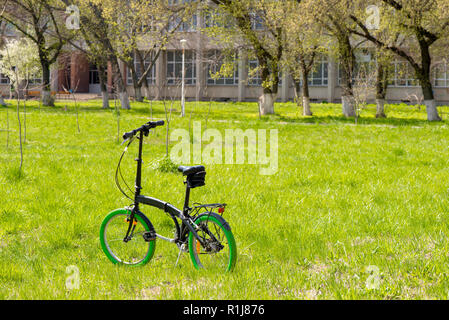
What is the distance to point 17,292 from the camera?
445 centimetres

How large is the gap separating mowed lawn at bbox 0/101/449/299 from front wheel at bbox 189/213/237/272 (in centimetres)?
14

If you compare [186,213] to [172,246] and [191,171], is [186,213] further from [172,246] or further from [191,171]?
[172,246]

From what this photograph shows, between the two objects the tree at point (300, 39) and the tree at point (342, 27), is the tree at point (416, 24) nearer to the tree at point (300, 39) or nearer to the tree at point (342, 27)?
the tree at point (342, 27)

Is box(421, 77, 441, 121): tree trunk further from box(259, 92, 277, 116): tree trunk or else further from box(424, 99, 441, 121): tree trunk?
box(259, 92, 277, 116): tree trunk

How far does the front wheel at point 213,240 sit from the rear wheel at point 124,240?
0.50 metres

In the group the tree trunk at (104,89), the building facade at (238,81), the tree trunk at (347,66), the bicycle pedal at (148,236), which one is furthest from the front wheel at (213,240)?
the building facade at (238,81)

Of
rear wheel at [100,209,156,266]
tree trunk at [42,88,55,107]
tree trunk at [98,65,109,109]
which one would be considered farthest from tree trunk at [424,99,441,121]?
tree trunk at [42,88,55,107]

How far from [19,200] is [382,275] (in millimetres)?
5336

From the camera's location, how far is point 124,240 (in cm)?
509

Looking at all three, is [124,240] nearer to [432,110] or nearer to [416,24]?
[416,24]

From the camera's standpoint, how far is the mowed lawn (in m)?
4.48

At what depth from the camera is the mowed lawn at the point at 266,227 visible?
14.7 feet
